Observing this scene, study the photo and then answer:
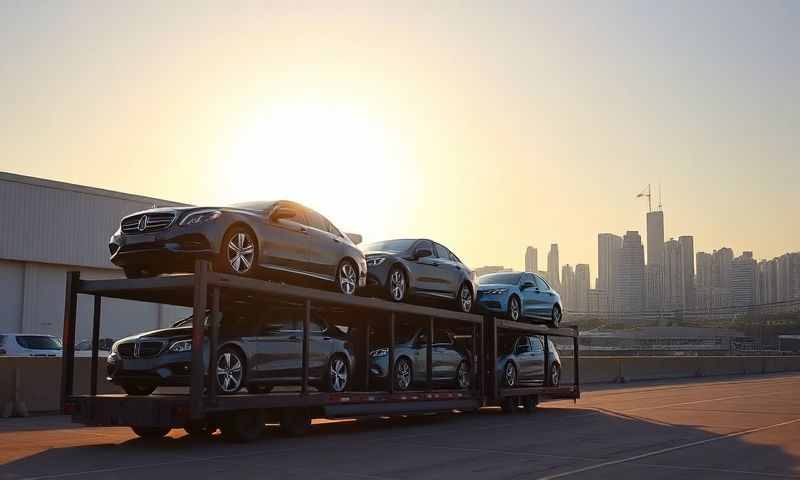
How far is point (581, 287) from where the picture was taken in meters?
145

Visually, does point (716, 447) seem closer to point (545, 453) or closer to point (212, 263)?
point (545, 453)

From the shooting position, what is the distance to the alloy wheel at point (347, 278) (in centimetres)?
1364

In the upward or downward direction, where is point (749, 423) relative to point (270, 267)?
downward

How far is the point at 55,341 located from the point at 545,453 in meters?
18.0

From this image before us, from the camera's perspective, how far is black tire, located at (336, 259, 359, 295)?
13.6 meters

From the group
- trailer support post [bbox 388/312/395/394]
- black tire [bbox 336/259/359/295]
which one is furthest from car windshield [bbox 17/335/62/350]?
black tire [bbox 336/259/359/295]

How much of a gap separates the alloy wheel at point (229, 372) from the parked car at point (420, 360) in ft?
12.3

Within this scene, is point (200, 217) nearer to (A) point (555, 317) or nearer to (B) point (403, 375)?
(B) point (403, 375)

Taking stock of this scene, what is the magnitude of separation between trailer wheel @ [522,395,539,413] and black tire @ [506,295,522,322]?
1.90m

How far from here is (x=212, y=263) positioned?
441 inches

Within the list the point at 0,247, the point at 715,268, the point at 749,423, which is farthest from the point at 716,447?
the point at 715,268

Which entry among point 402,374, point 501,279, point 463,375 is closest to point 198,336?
point 402,374

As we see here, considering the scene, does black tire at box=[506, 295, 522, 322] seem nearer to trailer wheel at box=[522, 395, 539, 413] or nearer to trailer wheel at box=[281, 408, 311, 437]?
trailer wheel at box=[522, 395, 539, 413]

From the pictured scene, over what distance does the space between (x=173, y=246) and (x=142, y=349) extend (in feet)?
4.70
